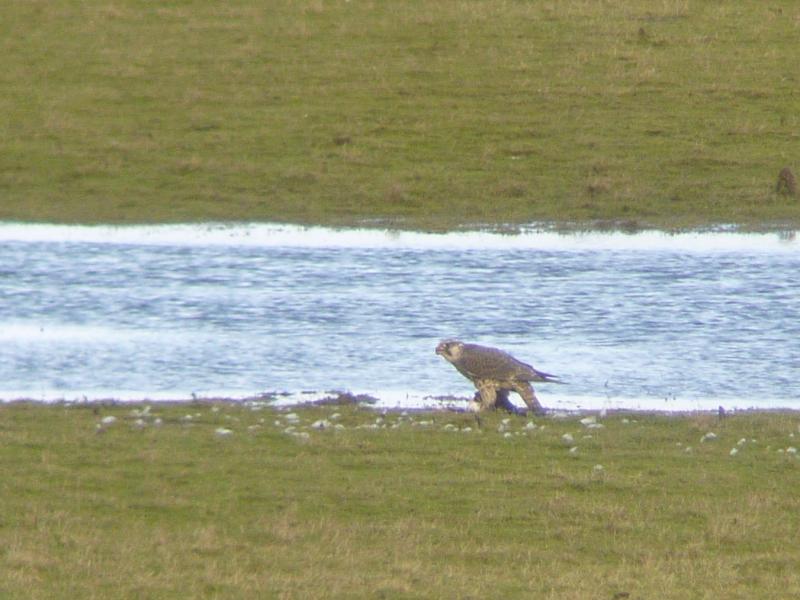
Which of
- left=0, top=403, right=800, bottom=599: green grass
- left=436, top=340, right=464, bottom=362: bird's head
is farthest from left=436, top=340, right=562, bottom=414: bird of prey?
left=0, top=403, right=800, bottom=599: green grass

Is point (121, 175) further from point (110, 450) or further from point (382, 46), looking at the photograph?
point (110, 450)

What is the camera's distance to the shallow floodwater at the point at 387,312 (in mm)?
13375

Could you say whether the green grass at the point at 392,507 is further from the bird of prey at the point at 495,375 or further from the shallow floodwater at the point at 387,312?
the shallow floodwater at the point at 387,312

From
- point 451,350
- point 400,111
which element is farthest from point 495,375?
point 400,111

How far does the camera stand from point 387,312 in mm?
16531

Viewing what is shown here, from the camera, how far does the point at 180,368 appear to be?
1401cm

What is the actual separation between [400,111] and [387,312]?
1122 cm

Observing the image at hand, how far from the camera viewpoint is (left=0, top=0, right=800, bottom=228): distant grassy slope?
23234 mm

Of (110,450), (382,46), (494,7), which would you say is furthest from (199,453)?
(494,7)

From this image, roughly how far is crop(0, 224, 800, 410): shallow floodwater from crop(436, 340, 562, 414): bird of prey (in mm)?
698

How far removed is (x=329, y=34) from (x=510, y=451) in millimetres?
22066

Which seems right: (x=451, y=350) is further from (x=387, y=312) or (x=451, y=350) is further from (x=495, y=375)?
(x=387, y=312)

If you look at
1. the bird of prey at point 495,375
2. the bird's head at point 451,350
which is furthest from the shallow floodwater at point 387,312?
the bird of prey at point 495,375

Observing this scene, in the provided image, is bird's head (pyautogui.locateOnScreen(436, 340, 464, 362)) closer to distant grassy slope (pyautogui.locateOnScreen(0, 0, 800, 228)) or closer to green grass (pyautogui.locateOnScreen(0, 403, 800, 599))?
green grass (pyautogui.locateOnScreen(0, 403, 800, 599))
